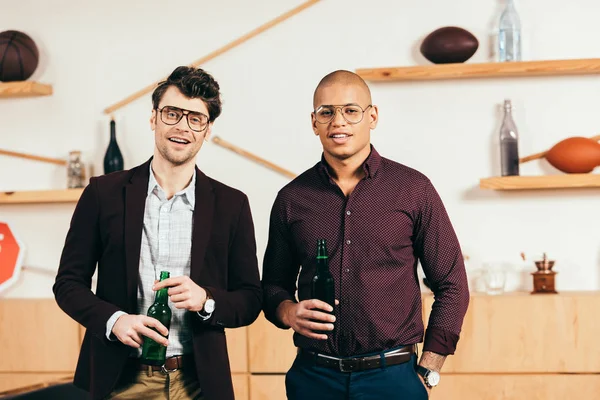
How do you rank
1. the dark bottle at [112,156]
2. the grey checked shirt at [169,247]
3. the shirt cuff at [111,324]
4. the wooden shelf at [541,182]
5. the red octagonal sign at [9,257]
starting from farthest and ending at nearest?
the red octagonal sign at [9,257]
the dark bottle at [112,156]
the wooden shelf at [541,182]
the grey checked shirt at [169,247]
the shirt cuff at [111,324]

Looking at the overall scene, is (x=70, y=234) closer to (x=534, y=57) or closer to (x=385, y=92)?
(x=385, y=92)

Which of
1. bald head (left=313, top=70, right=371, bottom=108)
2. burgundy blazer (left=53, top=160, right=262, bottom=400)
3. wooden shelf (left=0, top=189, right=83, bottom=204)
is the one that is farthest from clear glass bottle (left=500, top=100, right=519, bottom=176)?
wooden shelf (left=0, top=189, right=83, bottom=204)

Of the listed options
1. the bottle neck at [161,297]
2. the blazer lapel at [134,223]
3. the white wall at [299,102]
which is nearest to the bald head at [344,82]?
the blazer lapel at [134,223]

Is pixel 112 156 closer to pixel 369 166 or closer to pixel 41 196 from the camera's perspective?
pixel 41 196

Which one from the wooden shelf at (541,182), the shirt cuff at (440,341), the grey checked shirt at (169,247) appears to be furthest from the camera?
the wooden shelf at (541,182)

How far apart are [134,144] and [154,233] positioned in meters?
1.90

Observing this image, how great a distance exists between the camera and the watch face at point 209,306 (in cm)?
206

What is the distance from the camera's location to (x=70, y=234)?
7.02ft

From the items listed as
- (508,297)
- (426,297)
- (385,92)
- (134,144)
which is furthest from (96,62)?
(508,297)

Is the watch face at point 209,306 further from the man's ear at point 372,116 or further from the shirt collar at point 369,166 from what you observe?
the man's ear at point 372,116

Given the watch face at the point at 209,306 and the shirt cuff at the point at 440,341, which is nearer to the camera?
the watch face at the point at 209,306

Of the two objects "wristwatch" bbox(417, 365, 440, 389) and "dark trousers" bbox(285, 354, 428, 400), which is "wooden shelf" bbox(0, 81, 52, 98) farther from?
"wristwatch" bbox(417, 365, 440, 389)

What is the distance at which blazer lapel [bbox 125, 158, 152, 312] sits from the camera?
82.1 inches

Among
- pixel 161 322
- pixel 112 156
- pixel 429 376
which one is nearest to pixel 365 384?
pixel 429 376
